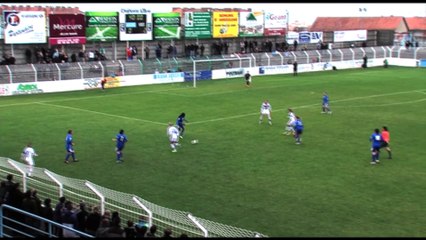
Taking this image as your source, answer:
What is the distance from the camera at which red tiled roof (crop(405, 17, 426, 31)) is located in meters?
103

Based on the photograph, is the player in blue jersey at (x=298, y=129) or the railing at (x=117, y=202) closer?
the railing at (x=117, y=202)

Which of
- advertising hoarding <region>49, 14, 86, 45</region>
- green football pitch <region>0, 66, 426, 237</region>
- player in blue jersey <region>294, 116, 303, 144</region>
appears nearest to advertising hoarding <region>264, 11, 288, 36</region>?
advertising hoarding <region>49, 14, 86, 45</region>

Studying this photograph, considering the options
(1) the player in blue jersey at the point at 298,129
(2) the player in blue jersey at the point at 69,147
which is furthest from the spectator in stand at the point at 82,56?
(1) the player in blue jersey at the point at 298,129

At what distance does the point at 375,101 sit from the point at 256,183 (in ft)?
82.0

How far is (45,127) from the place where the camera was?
31875 mm

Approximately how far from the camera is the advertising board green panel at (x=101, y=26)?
188 feet

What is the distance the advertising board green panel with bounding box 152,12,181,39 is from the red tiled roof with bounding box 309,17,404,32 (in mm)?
46545

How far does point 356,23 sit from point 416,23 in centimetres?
1103

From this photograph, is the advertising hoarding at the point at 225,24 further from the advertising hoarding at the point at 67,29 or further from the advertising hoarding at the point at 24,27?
the advertising hoarding at the point at 24,27

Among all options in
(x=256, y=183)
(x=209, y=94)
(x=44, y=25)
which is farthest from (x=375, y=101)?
(x=44, y=25)

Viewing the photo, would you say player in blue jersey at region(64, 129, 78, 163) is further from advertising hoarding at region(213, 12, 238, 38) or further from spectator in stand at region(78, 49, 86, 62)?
advertising hoarding at region(213, 12, 238, 38)

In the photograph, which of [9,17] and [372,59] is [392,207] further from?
[372,59]

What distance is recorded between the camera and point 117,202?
609 inches

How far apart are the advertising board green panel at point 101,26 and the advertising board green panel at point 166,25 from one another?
5177mm
